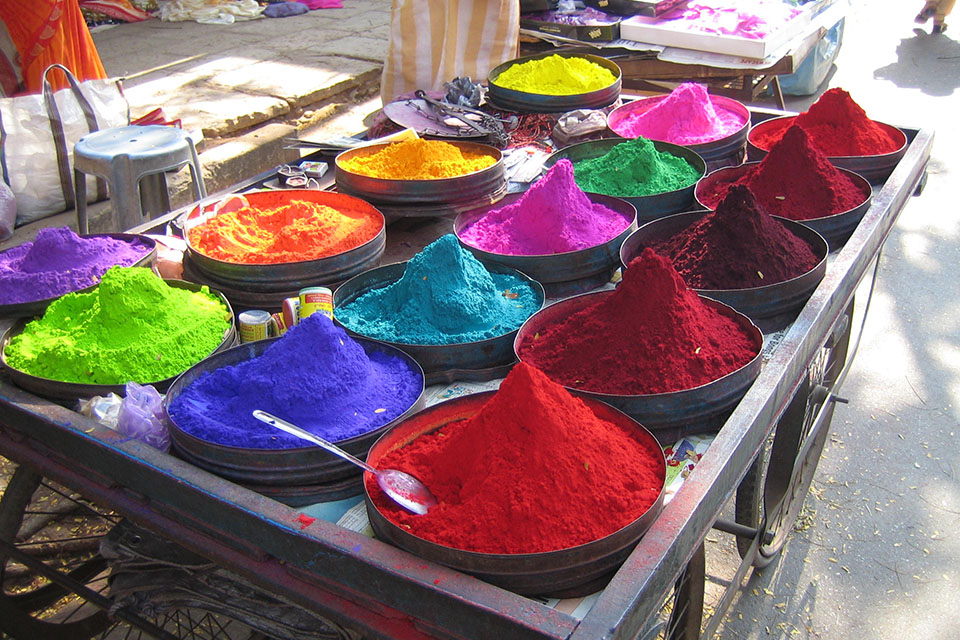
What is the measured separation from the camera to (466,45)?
3.23 metres

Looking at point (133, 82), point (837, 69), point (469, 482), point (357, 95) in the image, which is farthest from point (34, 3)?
point (837, 69)

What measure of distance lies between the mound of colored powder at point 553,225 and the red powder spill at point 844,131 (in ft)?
2.11

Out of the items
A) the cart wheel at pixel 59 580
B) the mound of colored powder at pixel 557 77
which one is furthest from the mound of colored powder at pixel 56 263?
the mound of colored powder at pixel 557 77

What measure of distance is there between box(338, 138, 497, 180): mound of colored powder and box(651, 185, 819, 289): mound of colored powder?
62 centimetres

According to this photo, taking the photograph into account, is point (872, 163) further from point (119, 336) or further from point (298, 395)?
point (119, 336)

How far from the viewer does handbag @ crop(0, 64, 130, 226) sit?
8.49 ft

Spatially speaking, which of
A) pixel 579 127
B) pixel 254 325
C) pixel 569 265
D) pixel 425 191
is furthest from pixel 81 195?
pixel 569 265

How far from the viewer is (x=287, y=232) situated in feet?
5.27

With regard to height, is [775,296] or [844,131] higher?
[844,131]

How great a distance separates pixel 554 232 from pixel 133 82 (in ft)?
12.0

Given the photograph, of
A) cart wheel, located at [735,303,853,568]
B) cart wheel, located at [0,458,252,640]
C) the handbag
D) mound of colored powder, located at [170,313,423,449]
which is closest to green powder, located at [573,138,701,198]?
cart wheel, located at [735,303,853,568]

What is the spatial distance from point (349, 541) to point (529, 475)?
0.74ft

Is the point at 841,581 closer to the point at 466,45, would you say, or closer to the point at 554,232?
the point at 554,232

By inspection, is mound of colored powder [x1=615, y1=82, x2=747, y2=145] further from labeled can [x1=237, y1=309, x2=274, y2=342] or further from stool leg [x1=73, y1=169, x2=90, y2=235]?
stool leg [x1=73, y1=169, x2=90, y2=235]
